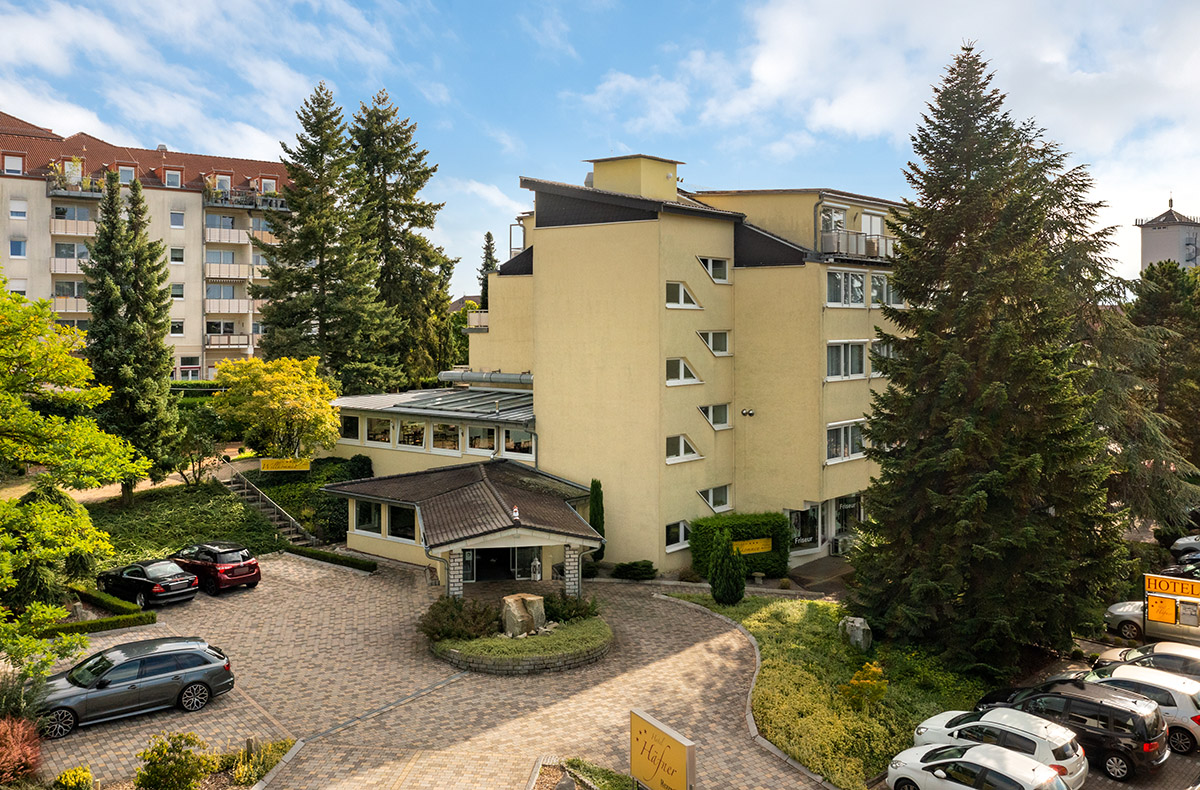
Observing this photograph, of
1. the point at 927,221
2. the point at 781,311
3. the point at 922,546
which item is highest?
the point at 927,221

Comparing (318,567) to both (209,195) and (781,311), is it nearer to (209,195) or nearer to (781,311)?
(781,311)

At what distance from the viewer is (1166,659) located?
22109 millimetres

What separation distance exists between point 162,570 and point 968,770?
2277cm

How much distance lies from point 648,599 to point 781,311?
1220 centimetres

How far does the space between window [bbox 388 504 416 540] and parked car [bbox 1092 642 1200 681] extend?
22.0m

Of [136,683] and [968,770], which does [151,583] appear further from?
[968,770]

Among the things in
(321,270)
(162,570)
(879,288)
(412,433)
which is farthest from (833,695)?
(321,270)

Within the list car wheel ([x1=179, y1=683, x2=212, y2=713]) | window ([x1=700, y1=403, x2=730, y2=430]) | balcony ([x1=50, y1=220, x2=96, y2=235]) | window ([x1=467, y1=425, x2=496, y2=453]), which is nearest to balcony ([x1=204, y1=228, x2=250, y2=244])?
balcony ([x1=50, y1=220, x2=96, y2=235])

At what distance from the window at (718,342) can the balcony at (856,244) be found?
505cm

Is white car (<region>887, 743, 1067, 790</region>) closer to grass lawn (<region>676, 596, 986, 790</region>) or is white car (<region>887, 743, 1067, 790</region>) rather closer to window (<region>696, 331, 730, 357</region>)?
grass lawn (<region>676, 596, 986, 790</region>)

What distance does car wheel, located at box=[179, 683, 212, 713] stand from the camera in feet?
59.9

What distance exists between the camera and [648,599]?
1075 inches

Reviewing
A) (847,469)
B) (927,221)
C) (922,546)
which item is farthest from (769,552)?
(927,221)

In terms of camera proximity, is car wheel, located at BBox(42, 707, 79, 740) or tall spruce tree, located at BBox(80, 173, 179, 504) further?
tall spruce tree, located at BBox(80, 173, 179, 504)
